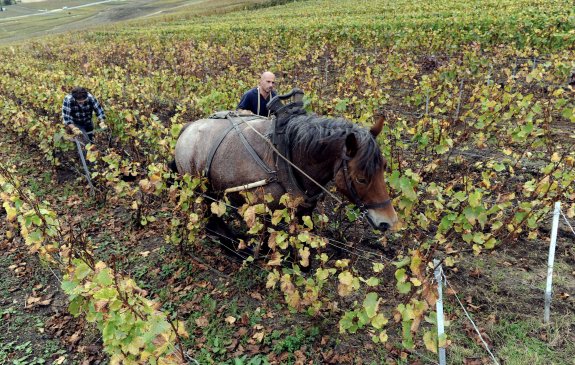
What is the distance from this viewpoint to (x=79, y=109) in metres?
6.76

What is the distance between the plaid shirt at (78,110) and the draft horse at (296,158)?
10.1 feet

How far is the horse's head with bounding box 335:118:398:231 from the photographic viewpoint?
3037mm

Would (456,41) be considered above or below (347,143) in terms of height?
below

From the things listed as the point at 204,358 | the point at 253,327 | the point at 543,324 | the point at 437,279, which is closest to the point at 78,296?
→ the point at 204,358

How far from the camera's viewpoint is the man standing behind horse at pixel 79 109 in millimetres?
6601

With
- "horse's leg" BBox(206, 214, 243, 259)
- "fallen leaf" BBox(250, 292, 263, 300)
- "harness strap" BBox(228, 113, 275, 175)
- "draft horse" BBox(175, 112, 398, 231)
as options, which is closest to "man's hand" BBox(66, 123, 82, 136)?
"draft horse" BBox(175, 112, 398, 231)

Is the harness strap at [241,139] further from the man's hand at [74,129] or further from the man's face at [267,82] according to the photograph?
the man's hand at [74,129]

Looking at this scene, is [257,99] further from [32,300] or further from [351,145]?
[32,300]

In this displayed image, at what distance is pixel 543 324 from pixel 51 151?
8.43 meters

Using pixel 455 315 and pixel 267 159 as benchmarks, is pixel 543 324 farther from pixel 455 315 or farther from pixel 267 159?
pixel 267 159

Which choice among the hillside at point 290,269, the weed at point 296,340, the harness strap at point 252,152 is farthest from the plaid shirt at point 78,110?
the weed at point 296,340

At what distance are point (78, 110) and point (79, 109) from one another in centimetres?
3

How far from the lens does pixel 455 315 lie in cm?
375

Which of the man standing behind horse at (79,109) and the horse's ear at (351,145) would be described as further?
the man standing behind horse at (79,109)
